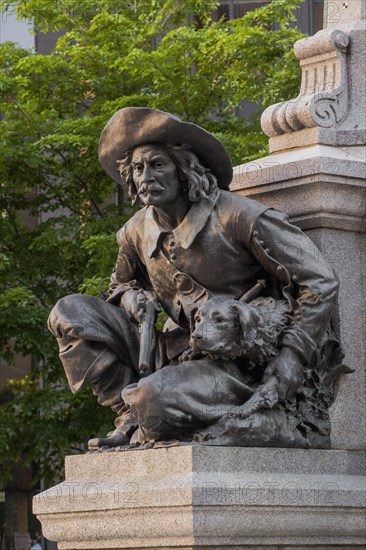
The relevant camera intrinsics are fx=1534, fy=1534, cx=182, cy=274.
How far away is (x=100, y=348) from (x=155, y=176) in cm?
102

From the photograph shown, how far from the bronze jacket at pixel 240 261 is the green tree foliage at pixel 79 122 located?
10.8 meters

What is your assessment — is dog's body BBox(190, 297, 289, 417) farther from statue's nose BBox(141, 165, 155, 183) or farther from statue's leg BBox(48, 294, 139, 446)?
statue's nose BBox(141, 165, 155, 183)

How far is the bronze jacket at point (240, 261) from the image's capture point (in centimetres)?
830

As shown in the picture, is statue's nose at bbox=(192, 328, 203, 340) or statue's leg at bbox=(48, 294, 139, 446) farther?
statue's leg at bbox=(48, 294, 139, 446)

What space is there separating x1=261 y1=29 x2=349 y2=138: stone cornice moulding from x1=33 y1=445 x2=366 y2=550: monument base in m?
2.00

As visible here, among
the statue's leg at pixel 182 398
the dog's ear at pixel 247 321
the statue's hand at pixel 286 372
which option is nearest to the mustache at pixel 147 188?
the dog's ear at pixel 247 321

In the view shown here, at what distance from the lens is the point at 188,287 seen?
8.56 m

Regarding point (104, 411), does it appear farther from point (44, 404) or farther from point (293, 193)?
point (293, 193)

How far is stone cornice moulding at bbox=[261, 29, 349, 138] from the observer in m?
9.03

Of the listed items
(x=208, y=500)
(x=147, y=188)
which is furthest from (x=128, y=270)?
(x=208, y=500)

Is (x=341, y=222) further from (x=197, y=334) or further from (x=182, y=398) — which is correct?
(x=182, y=398)

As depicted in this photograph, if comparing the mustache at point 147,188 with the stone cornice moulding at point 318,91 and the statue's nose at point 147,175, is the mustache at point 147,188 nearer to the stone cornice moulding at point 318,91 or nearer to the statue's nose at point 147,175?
the statue's nose at point 147,175

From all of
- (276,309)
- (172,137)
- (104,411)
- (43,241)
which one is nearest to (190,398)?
(276,309)

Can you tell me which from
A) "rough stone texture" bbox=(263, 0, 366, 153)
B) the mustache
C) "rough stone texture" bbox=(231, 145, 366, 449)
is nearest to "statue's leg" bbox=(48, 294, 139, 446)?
the mustache
